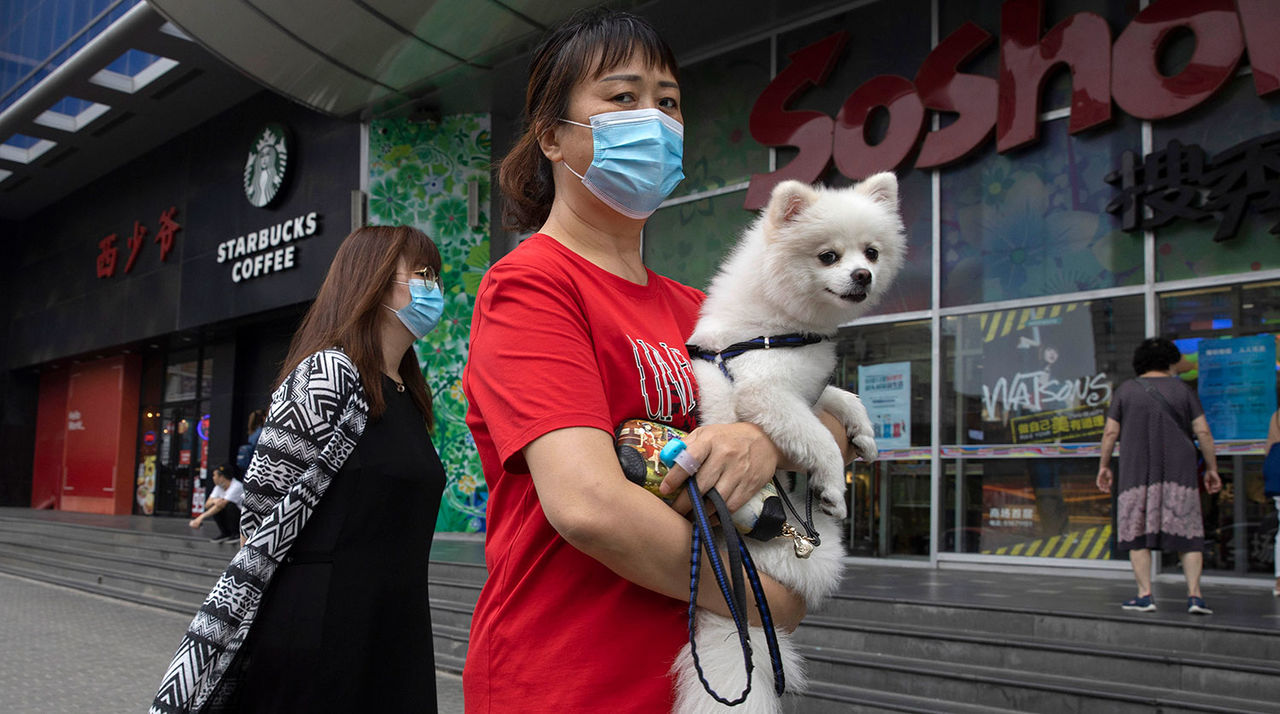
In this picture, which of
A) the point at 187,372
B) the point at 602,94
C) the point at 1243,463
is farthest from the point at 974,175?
the point at 187,372

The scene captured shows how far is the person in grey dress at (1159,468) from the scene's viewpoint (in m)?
5.94

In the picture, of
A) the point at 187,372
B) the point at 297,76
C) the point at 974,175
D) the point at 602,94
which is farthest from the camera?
the point at 187,372

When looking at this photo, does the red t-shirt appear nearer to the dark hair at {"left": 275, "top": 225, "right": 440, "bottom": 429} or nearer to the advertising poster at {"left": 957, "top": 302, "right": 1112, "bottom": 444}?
the dark hair at {"left": 275, "top": 225, "right": 440, "bottom": 429}

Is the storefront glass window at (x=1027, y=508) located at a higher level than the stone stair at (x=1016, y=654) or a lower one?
higher

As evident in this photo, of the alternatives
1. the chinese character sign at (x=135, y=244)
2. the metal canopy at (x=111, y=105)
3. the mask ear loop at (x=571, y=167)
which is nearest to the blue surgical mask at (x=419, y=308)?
the mask ear loop at (x=571, y=167)

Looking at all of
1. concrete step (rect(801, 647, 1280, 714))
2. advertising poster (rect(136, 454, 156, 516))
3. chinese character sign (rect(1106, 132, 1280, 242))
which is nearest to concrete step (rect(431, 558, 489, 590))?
concrete step (rect(801, 647, 1280, 714))

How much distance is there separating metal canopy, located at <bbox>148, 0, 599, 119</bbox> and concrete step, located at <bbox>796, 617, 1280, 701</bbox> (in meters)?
7.57

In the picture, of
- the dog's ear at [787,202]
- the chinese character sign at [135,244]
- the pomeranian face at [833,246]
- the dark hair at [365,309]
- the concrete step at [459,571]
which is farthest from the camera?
the chinese character sign at [135,244]

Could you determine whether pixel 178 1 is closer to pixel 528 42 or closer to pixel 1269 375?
pixel 528 42

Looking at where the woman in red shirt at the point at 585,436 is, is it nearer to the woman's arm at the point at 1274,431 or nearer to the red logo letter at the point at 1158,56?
the woman's arm at the point at 1274,431

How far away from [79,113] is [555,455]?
21.3 meters

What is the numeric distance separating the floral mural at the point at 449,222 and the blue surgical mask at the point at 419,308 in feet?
32.4

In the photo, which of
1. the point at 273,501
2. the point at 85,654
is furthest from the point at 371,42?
the point at 273,501

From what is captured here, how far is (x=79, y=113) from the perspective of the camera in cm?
1858
